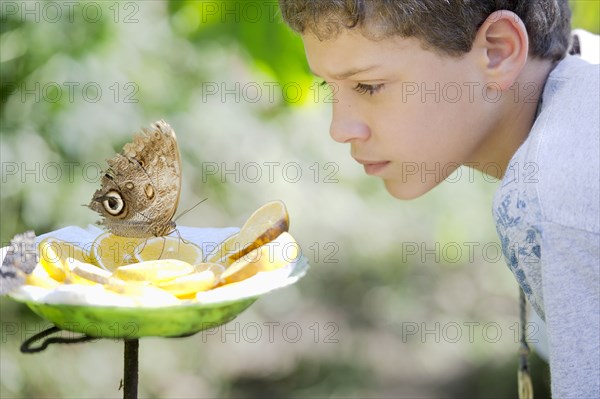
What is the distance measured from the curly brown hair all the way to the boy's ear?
2cm

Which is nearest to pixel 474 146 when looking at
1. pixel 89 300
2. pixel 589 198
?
pixel 589 198

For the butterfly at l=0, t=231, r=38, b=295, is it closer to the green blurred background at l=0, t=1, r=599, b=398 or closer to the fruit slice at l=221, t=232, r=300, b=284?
the fruit slice at l=221, t=232, r=300, b=284

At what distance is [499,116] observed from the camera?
1479 millimetres

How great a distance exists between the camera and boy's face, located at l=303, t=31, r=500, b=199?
1.35 metres

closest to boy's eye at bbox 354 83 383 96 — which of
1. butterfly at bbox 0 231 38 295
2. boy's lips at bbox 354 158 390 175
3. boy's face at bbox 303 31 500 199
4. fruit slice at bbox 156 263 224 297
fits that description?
boy's face at bbox 303 31 500 199

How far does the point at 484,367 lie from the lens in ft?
10.5

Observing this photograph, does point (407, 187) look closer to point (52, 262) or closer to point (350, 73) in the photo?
point (350, 73)

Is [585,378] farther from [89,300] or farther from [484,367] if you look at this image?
[484,367]

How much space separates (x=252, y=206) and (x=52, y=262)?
1652 mm

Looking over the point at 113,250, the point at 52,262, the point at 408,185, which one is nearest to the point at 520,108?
the point at 408,185

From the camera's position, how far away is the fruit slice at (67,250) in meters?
1.10

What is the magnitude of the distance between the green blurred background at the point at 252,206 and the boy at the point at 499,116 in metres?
0.29

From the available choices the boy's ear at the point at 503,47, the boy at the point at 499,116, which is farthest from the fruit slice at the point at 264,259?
the boy's ear at the point at 503,47

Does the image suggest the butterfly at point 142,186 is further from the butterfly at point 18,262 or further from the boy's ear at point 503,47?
the boy's ear at point 503,47
